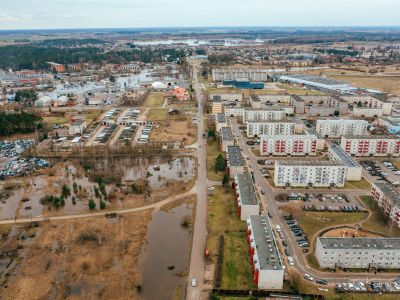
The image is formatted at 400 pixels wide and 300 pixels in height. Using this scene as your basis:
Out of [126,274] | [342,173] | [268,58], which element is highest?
[268,58]

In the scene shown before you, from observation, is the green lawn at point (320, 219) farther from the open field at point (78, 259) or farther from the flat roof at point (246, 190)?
the open field at point (78, 259)

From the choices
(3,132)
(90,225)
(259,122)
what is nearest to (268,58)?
(259,122)

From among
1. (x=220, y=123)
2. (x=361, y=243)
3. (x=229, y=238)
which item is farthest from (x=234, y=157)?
(x=361, y=243)

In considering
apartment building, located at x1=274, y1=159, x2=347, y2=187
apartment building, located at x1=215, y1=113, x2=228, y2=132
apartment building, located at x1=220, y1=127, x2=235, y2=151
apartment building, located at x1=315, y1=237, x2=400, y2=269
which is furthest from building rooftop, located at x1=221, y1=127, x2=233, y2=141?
apartment building, located at x1=315, y1=237, x2=400, y2=269

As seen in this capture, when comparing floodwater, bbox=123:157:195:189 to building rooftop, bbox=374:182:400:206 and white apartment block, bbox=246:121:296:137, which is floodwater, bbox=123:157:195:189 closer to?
white apartment block, bbox=246:121:296:137

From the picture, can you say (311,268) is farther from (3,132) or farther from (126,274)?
(3,132)

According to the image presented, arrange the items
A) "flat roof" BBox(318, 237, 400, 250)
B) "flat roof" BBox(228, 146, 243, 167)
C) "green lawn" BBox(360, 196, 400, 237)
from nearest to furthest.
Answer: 1. "flat roof" BBox(318, 237, 400, 250)
2. "green lawn" BBox(360, 196, 400, 237)
3. "flat roof" BBox(228, 146, 243, 167)

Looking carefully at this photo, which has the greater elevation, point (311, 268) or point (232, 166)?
point (232, 166)
